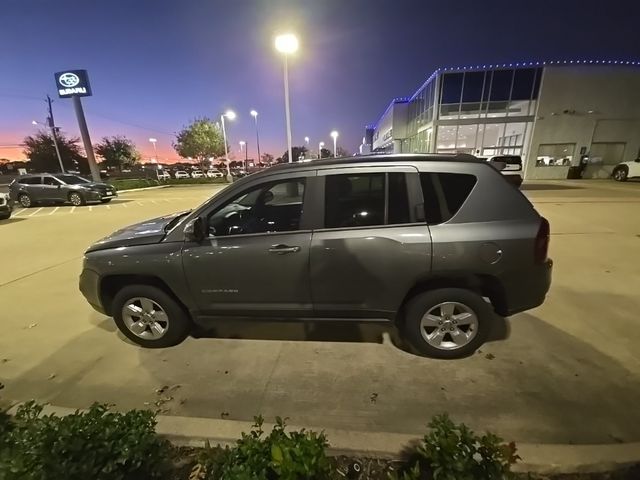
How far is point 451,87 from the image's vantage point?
76.4ft

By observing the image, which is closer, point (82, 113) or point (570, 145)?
point (570, 145)

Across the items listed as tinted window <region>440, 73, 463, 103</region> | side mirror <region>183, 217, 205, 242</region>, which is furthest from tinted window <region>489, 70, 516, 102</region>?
side mirror <region>183, 217, 205, 242</region>

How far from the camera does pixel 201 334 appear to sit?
3.48 m

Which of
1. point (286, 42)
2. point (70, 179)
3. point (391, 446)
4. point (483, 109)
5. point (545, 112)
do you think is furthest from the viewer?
point (483, 109)

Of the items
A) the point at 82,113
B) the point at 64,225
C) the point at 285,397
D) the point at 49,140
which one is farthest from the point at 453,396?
the point at 49,140

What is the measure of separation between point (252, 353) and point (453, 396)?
1.87 meters

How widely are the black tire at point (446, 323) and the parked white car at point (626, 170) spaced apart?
25.8m

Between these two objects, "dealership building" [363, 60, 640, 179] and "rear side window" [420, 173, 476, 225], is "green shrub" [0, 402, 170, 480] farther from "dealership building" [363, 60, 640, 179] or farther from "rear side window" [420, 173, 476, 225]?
"dealership building" [363, 60, 640, 179]

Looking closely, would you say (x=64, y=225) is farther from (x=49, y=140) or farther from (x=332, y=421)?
(x=49, y=140)

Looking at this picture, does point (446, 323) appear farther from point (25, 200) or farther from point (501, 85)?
point (501, 85)

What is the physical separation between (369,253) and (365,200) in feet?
1.62

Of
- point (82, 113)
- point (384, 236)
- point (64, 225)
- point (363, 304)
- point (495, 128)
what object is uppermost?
point (82, 113)

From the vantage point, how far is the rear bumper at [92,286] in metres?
3.14

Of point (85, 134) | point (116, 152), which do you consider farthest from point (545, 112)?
point (116, 152)
